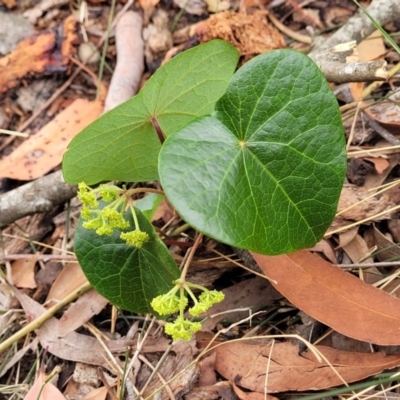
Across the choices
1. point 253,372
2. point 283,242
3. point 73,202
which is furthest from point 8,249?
point 283,242

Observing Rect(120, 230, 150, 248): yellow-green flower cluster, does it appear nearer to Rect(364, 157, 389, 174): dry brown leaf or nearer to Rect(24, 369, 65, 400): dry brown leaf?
Rect(24, 369, 65, 400): dry brown leaf

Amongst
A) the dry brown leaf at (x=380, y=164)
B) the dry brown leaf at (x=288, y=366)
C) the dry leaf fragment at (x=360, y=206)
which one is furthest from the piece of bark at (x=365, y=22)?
the dry brown leaf at (x=288, y=366)

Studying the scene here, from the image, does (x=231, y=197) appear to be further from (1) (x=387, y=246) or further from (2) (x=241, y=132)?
(1) (x=387, y=246)

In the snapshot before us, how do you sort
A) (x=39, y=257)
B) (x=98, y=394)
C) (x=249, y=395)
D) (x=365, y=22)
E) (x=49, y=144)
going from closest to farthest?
(x=249, y=395) → (x=98, y=394) → (x=39, y=257) → (x=365, y=22) → (x=49, y=144)

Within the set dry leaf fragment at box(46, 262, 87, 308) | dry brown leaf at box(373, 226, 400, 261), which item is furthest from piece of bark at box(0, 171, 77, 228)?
dry brown leaf at box(373, 226, 400, 261)

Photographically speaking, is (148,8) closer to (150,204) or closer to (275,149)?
(150,204)

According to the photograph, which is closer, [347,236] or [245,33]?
[347,236]

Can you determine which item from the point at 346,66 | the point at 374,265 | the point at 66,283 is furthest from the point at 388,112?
the point at 66,283
